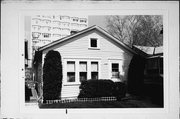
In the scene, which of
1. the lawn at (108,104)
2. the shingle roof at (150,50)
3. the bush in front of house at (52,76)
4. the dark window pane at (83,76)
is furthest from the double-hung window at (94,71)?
the shingle roof at (150,50)

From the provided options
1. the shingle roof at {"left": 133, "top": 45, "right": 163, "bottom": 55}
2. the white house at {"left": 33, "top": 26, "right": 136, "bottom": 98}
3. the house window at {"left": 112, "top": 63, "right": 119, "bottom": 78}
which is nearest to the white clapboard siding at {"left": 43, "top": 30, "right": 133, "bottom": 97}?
the white house at {"left": 33, "top": 26, "right": 136, "bottom": 98}

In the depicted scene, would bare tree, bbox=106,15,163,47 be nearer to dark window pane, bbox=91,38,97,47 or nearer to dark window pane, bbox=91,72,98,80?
dark window pane, bbox=91,38,97,47

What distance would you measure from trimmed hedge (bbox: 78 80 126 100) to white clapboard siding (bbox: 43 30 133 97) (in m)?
0.11

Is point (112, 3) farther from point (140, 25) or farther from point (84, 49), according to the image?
point (84, 49)

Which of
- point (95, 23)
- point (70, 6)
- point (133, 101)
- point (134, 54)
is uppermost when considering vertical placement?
point (70, 6)

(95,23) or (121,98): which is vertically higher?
(95,23)

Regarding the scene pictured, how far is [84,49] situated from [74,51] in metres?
0.19

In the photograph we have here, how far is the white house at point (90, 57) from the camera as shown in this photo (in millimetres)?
3980

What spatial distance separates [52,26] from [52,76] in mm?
922

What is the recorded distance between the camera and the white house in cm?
398

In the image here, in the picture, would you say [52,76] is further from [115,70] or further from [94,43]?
[115,70]

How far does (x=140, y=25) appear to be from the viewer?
13.1 feet

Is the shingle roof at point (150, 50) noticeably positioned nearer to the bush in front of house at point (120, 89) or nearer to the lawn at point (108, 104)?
the bush in front of house at point (120, 89)

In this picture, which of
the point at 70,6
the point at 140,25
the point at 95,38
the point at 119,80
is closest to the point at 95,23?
the point at 95,38
